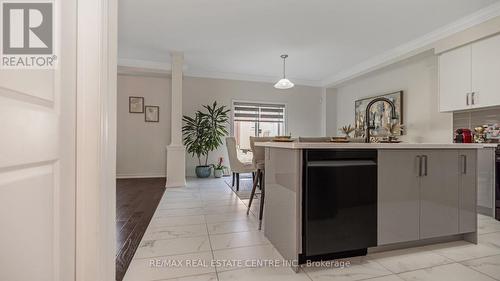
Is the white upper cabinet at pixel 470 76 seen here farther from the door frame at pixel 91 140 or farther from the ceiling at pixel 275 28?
the door frame at pixel 91 140

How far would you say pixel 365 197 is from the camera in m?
1.68

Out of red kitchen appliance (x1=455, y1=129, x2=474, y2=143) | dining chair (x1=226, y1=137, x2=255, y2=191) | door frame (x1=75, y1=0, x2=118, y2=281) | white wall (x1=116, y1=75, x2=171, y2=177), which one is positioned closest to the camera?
door frame (x1=75, y1=0, x2=118, y2=281)

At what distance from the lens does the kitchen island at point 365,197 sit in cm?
158

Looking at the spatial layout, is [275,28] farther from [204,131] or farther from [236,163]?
Answer: [204,131]

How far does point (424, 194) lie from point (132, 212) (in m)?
3.06

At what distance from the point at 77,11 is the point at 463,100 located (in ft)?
14.0

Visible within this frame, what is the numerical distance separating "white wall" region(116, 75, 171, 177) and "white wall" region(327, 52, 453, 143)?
4.87 metres

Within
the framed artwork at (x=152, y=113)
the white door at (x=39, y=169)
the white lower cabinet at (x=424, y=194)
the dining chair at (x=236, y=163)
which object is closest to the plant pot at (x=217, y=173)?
the dining chair at (x=236, y=163)

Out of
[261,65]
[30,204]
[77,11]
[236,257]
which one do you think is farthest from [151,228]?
[261,65]

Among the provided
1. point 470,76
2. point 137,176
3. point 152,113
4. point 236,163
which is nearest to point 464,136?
point 470,76

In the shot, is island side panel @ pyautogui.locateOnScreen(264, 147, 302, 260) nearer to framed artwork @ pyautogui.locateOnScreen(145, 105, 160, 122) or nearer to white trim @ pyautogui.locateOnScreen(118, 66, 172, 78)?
white trim @ pyautogui.locateOnScreen(118, 66, 172, 78)

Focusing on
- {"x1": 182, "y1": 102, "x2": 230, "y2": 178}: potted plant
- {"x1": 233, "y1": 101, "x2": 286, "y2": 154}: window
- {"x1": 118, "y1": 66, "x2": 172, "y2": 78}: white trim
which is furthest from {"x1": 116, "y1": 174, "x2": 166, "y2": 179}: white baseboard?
{"x1": 118, "y1": 66, "x2": 172, "y2": 78}: white trim

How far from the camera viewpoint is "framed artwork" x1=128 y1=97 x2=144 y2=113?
553cm

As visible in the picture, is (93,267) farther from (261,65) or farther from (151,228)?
(261,65)
